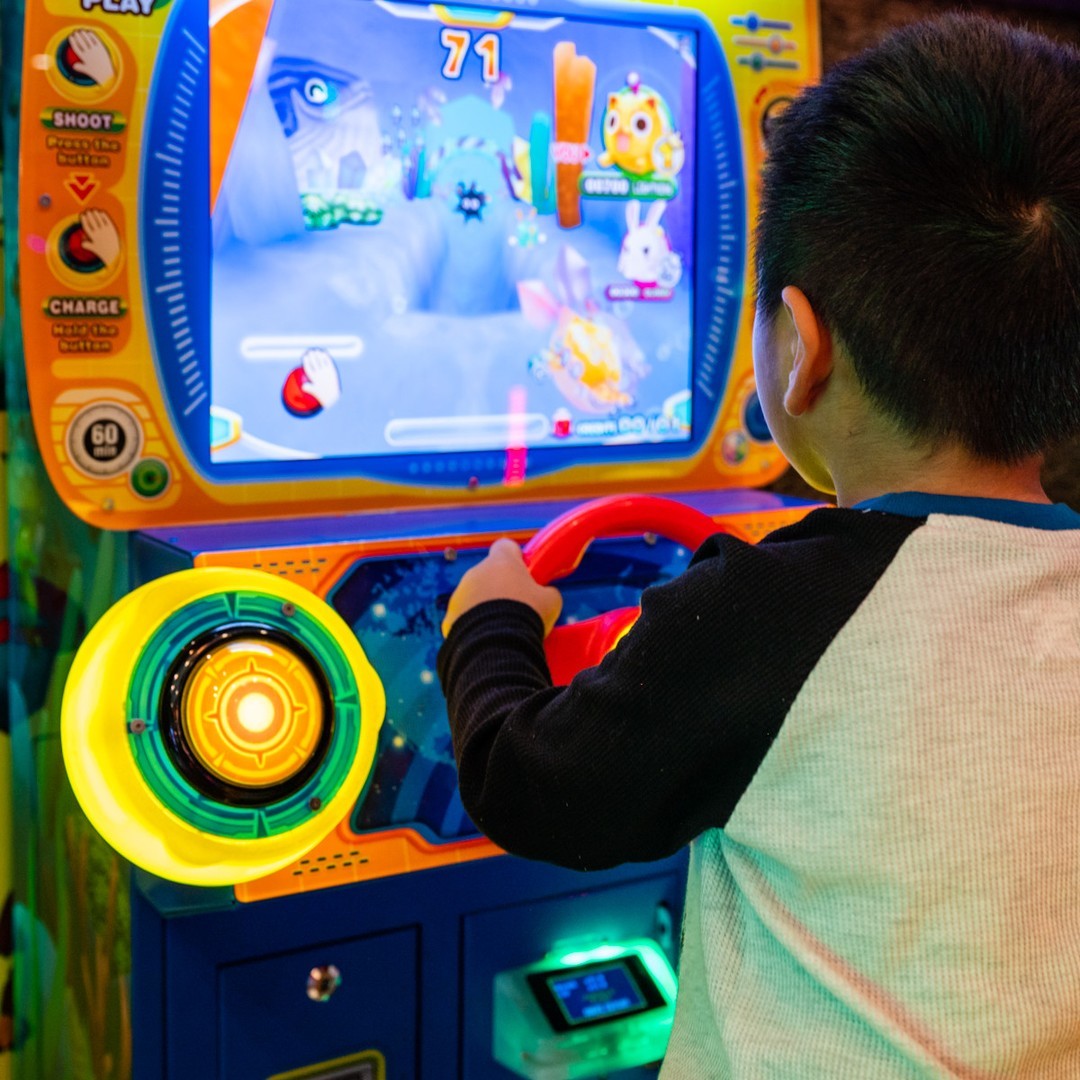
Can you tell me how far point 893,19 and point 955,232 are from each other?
38.1 inches

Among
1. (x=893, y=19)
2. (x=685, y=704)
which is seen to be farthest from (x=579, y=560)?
(x=893, y=19)

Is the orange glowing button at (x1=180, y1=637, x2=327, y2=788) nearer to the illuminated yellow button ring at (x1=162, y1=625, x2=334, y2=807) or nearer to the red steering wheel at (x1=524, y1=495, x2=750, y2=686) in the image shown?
the illuminated yellow button ring at (x1=162, y1=625, x2=334, y2=807)

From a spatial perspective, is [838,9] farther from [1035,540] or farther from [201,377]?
[1035,540]

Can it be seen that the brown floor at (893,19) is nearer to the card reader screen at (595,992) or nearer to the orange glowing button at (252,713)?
the card reader screen at (595,992)

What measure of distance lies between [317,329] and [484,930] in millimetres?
476

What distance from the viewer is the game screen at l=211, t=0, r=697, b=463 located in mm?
1048

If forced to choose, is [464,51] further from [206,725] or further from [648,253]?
[206,725]

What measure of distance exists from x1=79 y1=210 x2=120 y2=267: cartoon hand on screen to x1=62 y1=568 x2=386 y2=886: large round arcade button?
237mm

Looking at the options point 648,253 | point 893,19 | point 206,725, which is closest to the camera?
point 206,725

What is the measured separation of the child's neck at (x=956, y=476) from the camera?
2.49 ft

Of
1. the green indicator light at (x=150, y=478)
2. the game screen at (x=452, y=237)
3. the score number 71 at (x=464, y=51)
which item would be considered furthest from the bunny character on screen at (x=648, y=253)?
the green indicator light at (x=150, y=478)

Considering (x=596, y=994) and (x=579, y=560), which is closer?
(x=579, y=560)

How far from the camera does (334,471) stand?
1.10 m

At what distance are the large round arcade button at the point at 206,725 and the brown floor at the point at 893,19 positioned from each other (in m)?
0.81
